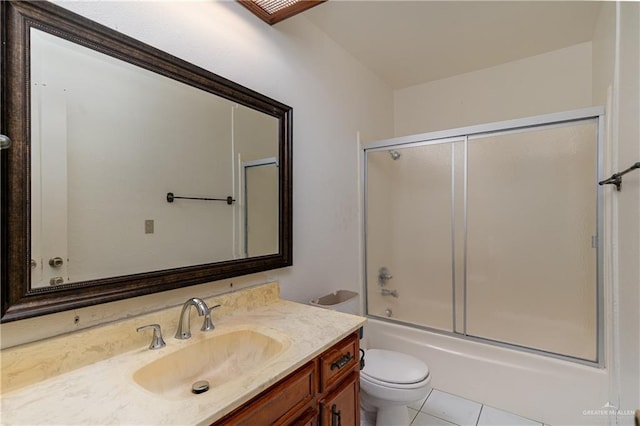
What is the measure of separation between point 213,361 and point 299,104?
1.46 meters

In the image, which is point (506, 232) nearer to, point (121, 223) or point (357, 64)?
point (357, 64)

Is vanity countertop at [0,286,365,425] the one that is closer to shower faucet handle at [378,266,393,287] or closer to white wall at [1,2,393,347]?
white wall at [1,2,393,347]

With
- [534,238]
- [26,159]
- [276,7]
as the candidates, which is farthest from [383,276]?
[26,159]

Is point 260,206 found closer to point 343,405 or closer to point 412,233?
point 343,405

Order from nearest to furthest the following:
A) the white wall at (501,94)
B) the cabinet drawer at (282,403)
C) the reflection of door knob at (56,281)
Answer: the cabinet drawer at (282,403), the reflection of door knob at (56,281), the white wall at (501,94)

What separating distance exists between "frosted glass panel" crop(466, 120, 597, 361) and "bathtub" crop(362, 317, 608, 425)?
174 mm

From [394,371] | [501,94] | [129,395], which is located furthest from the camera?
[501,94]

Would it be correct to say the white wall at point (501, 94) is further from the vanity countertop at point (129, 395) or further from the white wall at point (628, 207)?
the vanity countertop at point (129, 395)

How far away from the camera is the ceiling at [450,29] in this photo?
6.08 feet

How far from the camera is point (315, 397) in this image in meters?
1.05

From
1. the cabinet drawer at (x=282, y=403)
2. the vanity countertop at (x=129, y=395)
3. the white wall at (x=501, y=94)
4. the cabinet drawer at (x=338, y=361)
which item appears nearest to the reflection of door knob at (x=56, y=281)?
the vanity countertop at (x=129, y=395)

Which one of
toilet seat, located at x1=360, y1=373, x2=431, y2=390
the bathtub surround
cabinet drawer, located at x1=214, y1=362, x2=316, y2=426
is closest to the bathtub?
the bathtub surround

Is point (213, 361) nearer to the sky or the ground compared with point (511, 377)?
nearer to the sky

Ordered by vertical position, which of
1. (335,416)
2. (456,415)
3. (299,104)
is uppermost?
(299,104)
